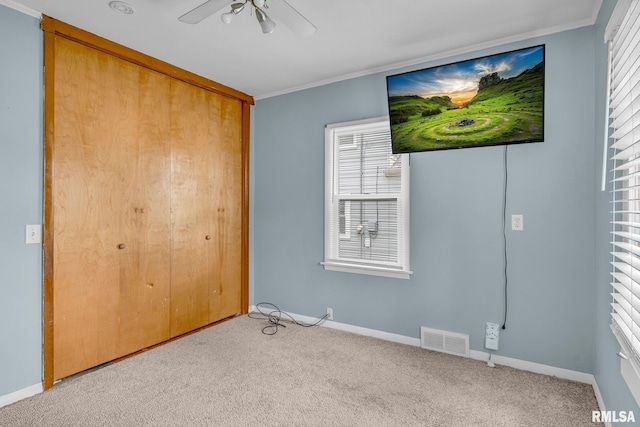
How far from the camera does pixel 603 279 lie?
1.97 meters

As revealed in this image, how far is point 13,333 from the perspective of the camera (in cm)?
209

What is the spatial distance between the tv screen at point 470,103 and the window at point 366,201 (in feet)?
0.71

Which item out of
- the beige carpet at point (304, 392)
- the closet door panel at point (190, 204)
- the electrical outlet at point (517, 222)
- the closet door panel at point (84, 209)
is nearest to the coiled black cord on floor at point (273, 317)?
the beige carpet at point (304, 392)

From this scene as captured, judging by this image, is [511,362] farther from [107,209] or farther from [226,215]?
[107,209]

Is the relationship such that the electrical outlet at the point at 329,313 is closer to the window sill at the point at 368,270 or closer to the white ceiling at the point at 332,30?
the window sill at the point at 368,270

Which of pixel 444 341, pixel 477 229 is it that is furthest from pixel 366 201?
pixel 444 341

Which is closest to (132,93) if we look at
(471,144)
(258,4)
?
(258,4)

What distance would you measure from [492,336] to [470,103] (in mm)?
1726

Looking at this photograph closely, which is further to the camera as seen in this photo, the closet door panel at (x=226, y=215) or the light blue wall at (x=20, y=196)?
the closet door panel at (x=226, y=215)

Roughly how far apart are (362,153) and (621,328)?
86.4 inches

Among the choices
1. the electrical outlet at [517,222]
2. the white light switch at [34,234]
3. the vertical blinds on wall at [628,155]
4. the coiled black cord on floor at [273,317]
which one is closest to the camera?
the vertical blinds on wall at [628,155]

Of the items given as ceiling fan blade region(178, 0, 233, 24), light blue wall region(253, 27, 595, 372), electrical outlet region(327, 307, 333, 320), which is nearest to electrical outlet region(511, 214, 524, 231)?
light blue wall region(253, 27, 595, 372)

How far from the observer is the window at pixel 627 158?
4.26ft

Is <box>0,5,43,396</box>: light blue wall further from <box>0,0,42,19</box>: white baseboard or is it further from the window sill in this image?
the window sill
